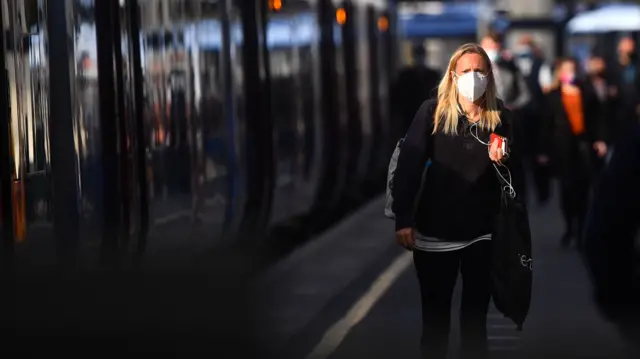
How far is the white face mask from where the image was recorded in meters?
8.22

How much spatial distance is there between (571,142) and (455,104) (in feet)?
29.7

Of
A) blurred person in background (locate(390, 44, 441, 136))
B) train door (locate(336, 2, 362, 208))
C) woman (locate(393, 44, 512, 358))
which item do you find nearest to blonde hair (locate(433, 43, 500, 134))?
woman (locate(393, 44, 512, 358))

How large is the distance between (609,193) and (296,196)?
14.3m

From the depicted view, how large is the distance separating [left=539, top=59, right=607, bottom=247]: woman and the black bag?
882 centimetres

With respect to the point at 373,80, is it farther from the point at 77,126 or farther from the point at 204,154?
the point at 77,126

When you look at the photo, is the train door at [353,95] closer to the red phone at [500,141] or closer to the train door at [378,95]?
the train door at [378,95]

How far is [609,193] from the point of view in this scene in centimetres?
495

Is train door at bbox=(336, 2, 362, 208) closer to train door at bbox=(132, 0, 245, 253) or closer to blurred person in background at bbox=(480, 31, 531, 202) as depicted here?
blurred person in background at bbox=(480, 31, 531, 202)

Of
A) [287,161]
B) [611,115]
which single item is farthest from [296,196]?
[611,115]

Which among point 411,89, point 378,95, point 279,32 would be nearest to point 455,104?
point 279,32

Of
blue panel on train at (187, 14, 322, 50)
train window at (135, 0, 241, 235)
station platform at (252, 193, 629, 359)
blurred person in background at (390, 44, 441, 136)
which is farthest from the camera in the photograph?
blurred person in background at (390, 44, 441, 136)

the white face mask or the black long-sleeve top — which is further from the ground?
the white face mask

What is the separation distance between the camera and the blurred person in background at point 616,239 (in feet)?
16.0

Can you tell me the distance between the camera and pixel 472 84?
823cm
